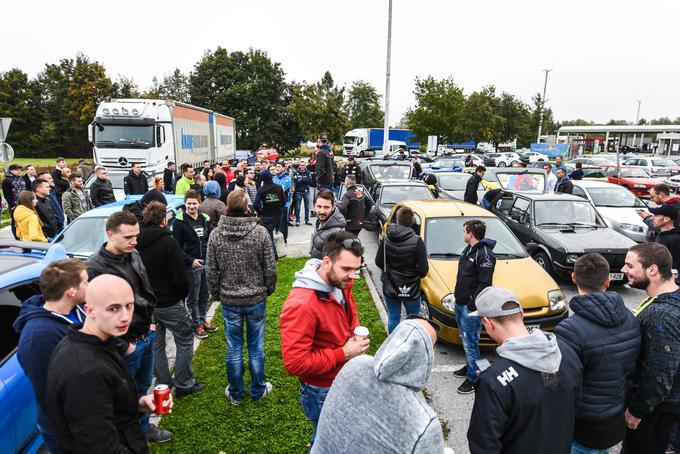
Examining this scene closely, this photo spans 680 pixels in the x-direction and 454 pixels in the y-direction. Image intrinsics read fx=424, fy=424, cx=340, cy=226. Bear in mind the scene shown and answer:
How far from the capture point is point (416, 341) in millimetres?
1612

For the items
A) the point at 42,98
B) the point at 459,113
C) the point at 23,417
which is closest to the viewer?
the point at 23,417

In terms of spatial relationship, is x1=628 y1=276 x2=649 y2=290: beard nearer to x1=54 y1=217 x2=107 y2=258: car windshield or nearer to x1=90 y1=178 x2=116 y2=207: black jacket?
x1=54 y1=217 x2=107 y2=258: car windshield

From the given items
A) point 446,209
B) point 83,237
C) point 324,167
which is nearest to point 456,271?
point 446,209

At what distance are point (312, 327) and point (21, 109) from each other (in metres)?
66.1

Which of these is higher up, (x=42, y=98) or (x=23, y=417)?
(x=42, y=98)

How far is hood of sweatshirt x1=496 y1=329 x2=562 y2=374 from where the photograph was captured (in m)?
2.10

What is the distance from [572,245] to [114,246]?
25.0ft

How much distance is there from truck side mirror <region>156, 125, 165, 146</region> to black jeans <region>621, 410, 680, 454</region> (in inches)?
664

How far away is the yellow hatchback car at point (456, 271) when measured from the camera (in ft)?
17.9

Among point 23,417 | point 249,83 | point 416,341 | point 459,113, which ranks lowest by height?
point 23,417

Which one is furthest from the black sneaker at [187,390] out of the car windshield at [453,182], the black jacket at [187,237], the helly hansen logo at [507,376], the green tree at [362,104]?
the green tree at [362,104]

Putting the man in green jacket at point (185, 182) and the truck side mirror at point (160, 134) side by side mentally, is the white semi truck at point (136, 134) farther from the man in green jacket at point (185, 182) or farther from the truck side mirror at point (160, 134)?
the man in green jacket at point (185, 182)

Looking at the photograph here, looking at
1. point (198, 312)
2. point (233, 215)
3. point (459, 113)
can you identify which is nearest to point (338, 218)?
point (233, 215)

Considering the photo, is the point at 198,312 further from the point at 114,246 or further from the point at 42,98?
the point at 42,98
